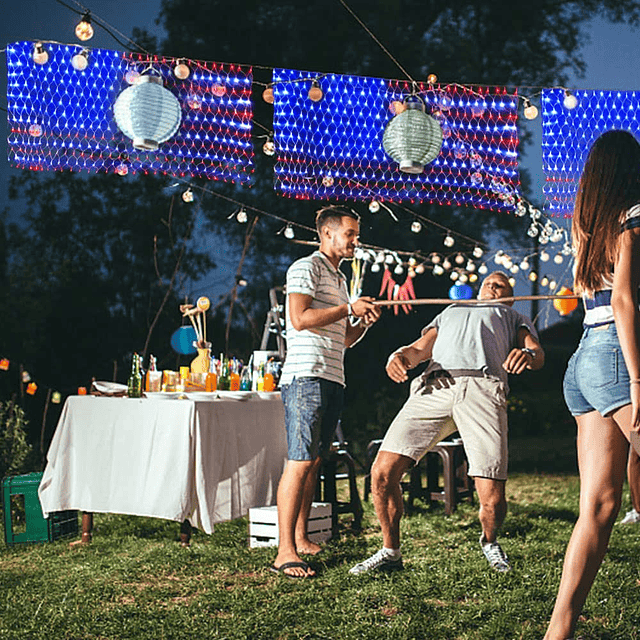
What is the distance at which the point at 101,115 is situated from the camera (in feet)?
17.8

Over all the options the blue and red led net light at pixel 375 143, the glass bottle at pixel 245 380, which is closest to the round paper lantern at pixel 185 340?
the glass bottle at pixel 245 380

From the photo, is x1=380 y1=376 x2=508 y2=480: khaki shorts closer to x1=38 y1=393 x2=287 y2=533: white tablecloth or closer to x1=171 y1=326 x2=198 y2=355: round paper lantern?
x1=38 y1=393 x2=287 y2=533: white tablecloth

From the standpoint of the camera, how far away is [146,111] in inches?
162

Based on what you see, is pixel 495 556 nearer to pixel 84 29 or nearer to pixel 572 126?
pixel 84 29

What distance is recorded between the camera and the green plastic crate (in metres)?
4.27

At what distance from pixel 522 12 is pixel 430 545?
10.3m

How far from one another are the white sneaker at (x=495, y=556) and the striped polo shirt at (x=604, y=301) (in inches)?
62.2

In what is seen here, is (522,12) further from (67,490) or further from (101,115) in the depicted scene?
(67,490)

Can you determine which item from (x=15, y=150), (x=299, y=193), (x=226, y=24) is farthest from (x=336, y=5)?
(x=15, y=150)

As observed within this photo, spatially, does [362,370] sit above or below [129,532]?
above

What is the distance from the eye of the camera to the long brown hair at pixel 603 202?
88.1 inches

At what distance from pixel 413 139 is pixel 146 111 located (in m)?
1.59

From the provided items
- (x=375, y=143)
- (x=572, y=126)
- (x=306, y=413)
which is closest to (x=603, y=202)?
(x=306, y=413)

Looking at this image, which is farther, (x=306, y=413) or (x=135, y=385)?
(x=135, y=385)
